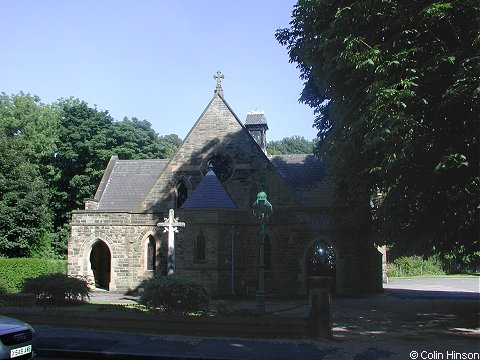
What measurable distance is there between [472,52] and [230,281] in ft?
48.0

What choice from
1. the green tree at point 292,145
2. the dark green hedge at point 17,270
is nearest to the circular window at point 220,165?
the dark green hedge at point 17,270

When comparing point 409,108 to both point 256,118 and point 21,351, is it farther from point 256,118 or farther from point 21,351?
point 256,118

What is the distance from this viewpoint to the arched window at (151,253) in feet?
79.9

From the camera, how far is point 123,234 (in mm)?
24375

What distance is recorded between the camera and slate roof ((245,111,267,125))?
31797mm

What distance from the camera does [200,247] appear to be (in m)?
21.9

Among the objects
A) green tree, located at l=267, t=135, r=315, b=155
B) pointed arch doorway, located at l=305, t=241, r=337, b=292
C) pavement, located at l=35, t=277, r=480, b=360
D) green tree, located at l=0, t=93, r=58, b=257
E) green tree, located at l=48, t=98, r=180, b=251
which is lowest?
pavement, located at l=35, t=277, r=480, b=360

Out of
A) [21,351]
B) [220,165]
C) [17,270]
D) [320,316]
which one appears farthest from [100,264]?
[21,351]

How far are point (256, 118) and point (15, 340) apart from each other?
Result: 25.7m

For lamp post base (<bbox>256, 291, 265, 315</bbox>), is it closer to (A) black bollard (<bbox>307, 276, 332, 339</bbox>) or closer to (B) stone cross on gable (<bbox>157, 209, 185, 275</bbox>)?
(A) black bollard (<bbox>307, 276, 332, 339</bbox>)

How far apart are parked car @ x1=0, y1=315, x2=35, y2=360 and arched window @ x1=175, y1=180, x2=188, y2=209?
1635 cm

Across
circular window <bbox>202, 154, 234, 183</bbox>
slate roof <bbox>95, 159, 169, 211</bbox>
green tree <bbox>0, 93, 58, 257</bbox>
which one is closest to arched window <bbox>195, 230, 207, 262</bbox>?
circular window <bbox>202, 154, 234, 183</bbox>

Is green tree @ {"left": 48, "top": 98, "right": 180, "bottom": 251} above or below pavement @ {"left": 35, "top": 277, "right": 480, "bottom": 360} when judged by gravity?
above

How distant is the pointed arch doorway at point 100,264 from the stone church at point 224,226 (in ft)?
0.43
